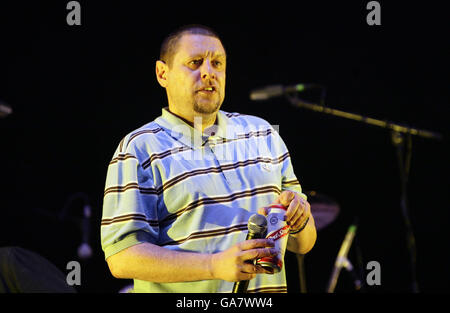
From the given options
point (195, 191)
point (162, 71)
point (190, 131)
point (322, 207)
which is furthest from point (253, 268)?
point (322, 207)

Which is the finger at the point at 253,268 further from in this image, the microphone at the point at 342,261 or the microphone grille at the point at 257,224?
the microphone at the point at 342,261

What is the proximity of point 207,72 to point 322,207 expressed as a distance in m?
1.63

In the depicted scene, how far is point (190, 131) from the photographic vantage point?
177 centimetres

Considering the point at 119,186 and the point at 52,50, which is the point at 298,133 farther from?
the point at 119,186

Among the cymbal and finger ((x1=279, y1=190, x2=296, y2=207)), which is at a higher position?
finger ((x1=279, y1=190, x2=296, y2=207))

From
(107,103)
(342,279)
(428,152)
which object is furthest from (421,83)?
(107,103)

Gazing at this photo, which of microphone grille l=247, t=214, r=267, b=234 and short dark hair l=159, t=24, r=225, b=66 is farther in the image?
short dark hair l=159, t=24, r=225, b=66

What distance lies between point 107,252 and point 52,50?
224 cm

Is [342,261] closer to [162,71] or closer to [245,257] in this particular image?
[162,71]

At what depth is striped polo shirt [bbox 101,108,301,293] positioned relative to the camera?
1.55 meters

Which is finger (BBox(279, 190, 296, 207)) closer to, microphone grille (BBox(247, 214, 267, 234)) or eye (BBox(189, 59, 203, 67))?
microphone grille (BBox(247, 214, 267, 234))

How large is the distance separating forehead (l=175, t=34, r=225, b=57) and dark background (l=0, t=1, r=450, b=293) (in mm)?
1583

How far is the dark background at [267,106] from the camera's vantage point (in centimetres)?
341

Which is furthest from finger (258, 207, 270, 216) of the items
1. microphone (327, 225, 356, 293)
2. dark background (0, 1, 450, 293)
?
microphone (327, 225, 356, 293)
